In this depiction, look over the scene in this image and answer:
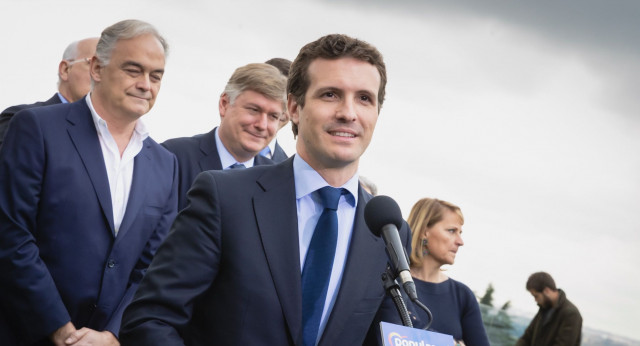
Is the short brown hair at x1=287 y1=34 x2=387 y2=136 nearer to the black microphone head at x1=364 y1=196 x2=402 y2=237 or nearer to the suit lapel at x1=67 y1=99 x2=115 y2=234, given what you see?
the black microphone head at x1=364 y1=196 x2=402 y2=237

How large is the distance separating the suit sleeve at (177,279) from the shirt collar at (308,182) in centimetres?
37

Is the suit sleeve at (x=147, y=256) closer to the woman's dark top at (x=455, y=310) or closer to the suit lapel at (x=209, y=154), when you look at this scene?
the suit lapel at (x=209, y=154)

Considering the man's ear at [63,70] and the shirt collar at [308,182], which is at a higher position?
the shirt collar at [308,182]

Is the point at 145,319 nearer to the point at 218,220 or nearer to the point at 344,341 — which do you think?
the point at 218,220

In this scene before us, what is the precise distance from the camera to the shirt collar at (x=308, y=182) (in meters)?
2.80

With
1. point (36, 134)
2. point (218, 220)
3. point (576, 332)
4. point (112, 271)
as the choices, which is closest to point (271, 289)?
point (218, 220)

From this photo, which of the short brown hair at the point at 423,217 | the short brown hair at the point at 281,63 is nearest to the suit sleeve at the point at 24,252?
the short brown hair at the point at 281,63

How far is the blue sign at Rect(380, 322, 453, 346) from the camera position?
211 centimetres

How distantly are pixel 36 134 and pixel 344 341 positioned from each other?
6.13ft

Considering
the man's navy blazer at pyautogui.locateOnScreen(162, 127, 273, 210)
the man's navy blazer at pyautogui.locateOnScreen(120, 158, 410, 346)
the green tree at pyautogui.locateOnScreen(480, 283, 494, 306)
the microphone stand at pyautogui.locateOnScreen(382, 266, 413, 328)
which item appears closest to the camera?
the microphone stand at pyautogui.locateOnScreen(382, 266, 413, 328)

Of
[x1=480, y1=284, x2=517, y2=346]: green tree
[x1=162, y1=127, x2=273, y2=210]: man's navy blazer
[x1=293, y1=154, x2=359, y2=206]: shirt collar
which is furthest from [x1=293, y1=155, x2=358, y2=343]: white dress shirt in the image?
[x1=480, y1=284, x2=517, y2=346]: green tree

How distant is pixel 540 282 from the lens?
418 inches

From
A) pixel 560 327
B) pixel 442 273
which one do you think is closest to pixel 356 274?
pixel 442 273

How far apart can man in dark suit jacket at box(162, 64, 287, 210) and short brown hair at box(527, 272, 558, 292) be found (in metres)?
6.92
